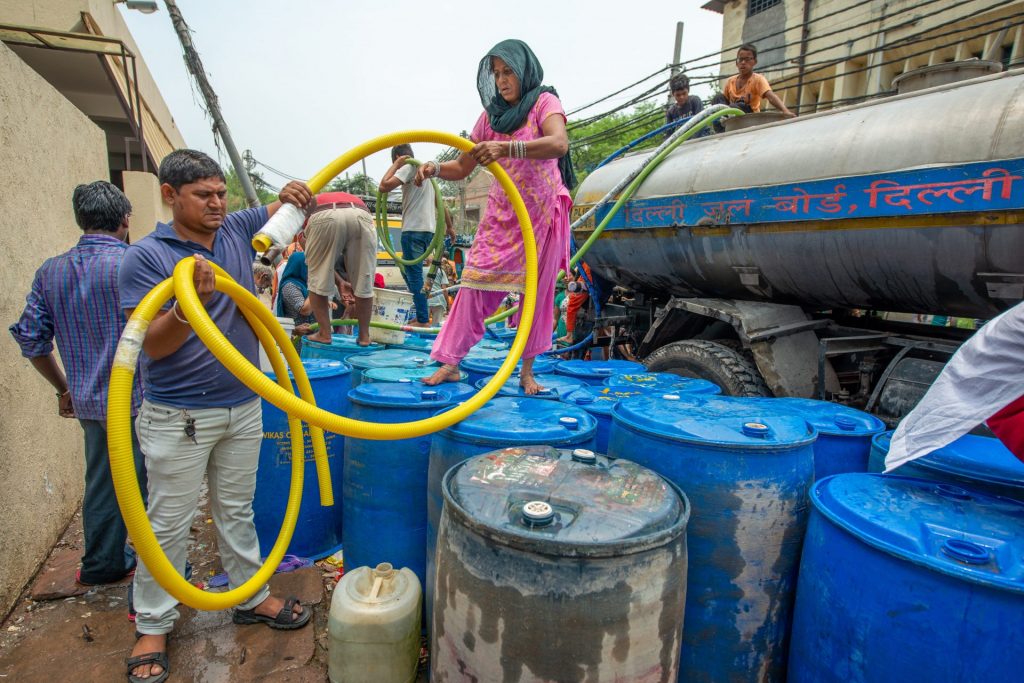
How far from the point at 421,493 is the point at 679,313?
302 cm

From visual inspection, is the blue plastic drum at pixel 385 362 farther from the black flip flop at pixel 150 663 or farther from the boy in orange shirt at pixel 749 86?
the boy in orange shirt at pixel 749 86

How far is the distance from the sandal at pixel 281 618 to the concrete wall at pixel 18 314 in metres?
1.03

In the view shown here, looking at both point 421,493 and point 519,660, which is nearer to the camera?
point 519,660

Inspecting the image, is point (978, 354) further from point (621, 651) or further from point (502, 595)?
point (502, 595)

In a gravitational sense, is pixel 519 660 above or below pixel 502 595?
below

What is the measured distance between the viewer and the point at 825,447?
2.30 m

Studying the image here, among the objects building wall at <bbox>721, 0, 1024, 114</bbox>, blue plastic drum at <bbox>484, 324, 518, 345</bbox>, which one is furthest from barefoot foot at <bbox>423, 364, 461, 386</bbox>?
building wall at <bbox>721, 0, 1024, 114</bbox>

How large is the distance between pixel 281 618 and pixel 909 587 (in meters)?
2.34

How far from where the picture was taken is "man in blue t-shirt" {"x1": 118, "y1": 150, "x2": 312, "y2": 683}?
1986 millimetres

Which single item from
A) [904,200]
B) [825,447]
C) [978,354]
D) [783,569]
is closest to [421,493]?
[783,569]

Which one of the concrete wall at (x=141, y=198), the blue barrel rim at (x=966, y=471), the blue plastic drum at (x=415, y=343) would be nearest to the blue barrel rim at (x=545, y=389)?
the blue barrel rim at (x=966, y=471)

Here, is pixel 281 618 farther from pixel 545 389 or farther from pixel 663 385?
pixel 663 385

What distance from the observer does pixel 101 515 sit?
8.81ft

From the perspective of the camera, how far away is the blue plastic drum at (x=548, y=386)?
295cm
